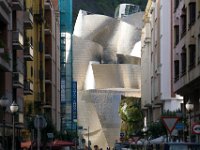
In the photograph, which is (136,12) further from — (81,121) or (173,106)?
(173,106)

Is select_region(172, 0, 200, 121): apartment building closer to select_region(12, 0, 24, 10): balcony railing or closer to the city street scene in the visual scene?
the city street scene

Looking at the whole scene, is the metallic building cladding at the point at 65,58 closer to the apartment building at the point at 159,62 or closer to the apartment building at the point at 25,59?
the apartment building at the point at 25,59

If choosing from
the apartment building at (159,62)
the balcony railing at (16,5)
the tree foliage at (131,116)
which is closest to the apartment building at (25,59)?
the balcony railing at (16,5)

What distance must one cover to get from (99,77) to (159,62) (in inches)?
3025

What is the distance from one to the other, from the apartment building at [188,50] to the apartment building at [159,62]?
20.9m

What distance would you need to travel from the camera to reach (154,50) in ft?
327

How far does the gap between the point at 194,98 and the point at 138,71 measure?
118 metres

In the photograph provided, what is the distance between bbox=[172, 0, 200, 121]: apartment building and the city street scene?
73mm

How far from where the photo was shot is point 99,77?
16712 cm

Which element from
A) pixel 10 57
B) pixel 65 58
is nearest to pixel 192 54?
pixel 10 57

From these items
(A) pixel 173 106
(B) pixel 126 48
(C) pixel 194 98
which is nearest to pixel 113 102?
(B) pixel 126 48

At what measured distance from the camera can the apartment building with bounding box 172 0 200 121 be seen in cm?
4794

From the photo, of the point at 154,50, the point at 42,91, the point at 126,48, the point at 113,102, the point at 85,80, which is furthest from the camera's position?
the point at 126,48

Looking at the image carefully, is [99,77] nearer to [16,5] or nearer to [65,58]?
[65,58]
